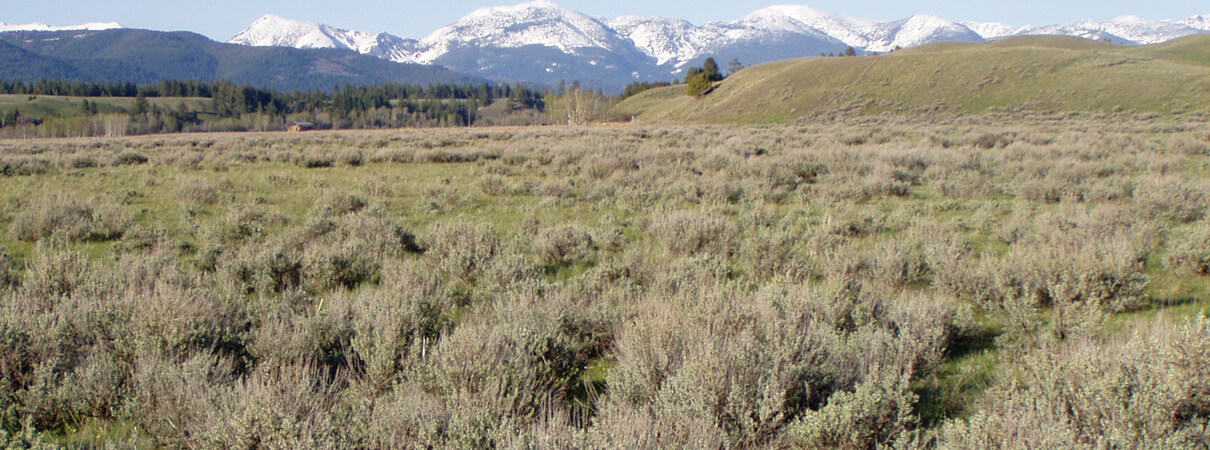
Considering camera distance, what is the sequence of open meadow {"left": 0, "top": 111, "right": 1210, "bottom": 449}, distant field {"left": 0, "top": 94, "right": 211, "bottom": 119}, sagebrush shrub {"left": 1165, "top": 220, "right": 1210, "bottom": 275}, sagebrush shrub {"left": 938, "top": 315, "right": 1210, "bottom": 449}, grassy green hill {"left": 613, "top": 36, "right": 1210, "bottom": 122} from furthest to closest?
distant field {"left": 0, "top": 94, "right": 211, "bottom": 119}, grassy green hill {"left": 613, "top": 36, "right": 1210, "bottom": 122}, sagebrush shrub {"left": 1165, "top": 220, "right": 1210, "bottom": 275}, open meadow {"left": 0, "top": 111, "right": 1210, "bottom": 449}, sagebrush shrub {"left": 938, "top": 315, "right": 1210, "bottom": 449}

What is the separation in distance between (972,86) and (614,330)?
60.3 m

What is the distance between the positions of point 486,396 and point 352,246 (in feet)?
13.5

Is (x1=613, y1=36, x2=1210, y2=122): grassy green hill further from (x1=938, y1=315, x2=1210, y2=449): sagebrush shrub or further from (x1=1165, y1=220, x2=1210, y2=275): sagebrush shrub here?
(x1=938, y1=315, x2=1210, y2=449): sagebrush shrub

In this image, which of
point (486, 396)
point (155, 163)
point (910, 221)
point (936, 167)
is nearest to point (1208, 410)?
point (486, 396)

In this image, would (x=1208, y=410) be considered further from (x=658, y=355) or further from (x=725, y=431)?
(x=658, y=355)

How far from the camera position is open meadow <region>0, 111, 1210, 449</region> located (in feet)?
8.51

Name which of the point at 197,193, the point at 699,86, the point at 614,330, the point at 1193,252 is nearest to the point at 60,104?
the point at 699,86

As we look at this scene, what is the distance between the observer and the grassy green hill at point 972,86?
1773 inches

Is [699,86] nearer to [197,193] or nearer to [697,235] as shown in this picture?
[197,193]

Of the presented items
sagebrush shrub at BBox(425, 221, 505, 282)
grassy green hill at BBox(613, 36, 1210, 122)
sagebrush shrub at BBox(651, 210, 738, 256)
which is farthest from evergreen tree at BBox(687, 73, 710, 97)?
sagebrush shrub at BBox(425, 221, 505, 282)

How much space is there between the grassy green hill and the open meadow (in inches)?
1823

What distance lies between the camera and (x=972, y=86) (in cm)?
5284

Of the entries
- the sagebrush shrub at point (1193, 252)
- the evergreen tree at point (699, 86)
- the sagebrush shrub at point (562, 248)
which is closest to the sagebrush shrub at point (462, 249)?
the sagebrush shrub at point (562, 248)

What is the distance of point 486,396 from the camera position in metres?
2.80
